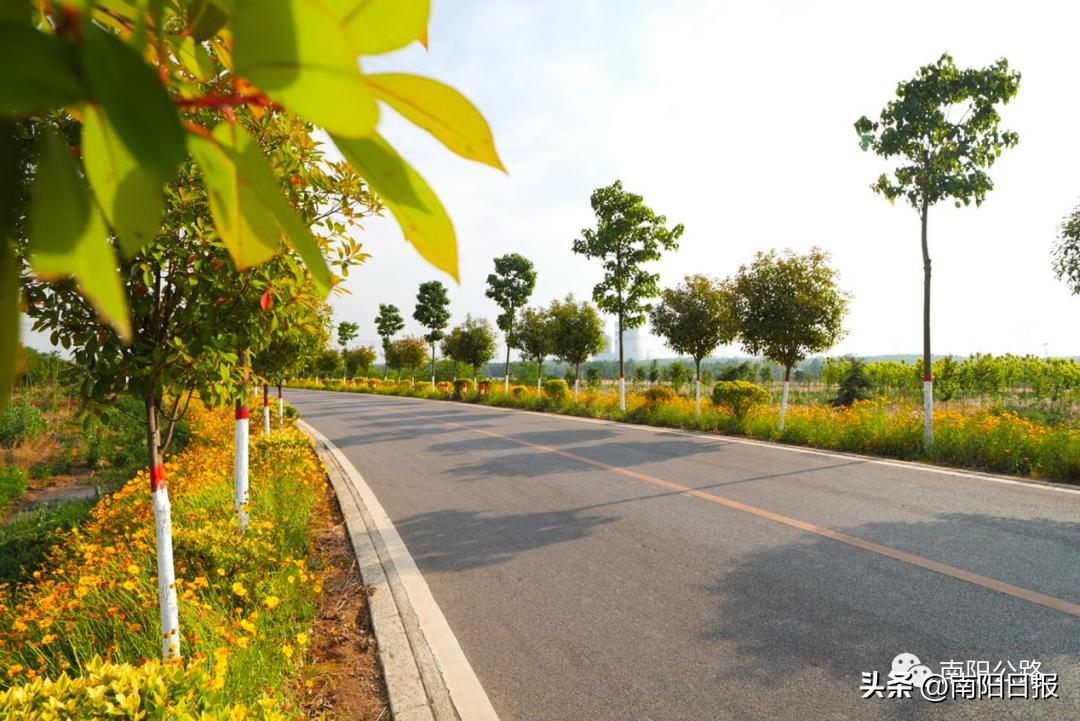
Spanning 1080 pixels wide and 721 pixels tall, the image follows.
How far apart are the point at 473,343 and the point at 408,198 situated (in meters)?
34.5

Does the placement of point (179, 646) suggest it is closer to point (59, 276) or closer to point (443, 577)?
point (443, 577)

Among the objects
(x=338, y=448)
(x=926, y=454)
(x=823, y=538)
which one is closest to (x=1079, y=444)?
(x=926, y=454)

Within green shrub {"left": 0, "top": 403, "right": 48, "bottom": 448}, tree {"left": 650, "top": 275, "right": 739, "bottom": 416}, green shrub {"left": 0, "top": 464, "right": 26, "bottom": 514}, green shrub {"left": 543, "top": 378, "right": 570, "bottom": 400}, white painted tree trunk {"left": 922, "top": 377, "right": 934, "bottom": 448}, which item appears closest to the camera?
white painted tree trunk {"left": 922, "top": 377, "right": 934, "bottom": 448}

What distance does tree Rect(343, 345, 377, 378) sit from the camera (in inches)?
2047

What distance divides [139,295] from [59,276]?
2943mm

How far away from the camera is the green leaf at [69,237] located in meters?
0.28

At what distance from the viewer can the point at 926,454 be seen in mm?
8484

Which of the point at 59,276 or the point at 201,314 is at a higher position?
the point at 201,314

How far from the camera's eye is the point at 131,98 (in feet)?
0.85

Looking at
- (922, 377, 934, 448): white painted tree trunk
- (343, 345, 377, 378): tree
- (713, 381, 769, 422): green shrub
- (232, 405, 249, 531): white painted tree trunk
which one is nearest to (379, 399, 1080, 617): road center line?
(922, 377, 934, 448): white painted tree trunk

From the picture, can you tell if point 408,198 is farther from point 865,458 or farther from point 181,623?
point 865,458

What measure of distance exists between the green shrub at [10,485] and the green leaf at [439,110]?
12056 millimetres

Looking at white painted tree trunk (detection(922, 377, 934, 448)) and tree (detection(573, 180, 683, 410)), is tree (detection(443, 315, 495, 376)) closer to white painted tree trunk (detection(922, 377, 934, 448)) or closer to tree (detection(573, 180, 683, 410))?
tree (detection(573, 180, 683, 410))

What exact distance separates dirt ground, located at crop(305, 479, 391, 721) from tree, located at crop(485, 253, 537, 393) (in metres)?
25.4
